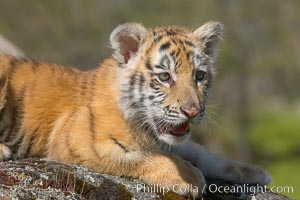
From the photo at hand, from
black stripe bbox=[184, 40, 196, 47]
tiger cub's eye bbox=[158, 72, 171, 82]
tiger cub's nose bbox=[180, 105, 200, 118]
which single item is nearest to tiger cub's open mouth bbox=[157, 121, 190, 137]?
tiger cub's nose bbox=[180, 105, 200, 118]

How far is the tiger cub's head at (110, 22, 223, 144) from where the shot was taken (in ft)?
23.3

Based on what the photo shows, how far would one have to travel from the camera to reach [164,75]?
292 inches

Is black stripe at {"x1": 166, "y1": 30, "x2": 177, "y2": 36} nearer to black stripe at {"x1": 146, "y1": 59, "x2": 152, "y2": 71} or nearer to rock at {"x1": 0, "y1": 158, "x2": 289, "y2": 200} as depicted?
black stripe at {"x1": 146, "y1": 59, "x2": 152, "y2": 71}

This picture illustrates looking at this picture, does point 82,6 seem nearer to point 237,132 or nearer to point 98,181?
point 237,132

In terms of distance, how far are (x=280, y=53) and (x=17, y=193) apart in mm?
47125

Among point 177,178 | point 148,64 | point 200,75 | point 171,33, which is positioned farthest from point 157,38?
point 177,178

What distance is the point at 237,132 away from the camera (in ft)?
146

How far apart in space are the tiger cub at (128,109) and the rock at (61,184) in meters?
0.48

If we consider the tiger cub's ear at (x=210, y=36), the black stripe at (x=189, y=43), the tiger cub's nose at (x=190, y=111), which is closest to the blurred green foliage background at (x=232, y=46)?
the tiger cub's ear at (x=210, y=36)

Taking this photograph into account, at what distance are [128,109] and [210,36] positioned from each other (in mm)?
1419

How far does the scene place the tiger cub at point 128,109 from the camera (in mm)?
7234

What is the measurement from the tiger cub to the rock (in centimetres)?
48

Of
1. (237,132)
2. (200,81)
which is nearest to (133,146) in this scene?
(200,81)

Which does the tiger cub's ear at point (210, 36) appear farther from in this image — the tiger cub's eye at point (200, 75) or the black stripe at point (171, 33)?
the tiger cub's eye at point (200, 75)
